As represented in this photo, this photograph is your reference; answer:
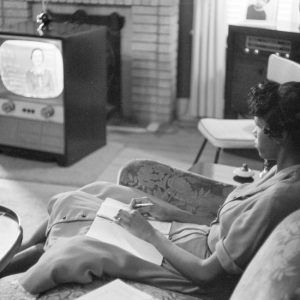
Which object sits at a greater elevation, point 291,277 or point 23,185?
point 291,277

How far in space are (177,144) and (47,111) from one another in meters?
0.98

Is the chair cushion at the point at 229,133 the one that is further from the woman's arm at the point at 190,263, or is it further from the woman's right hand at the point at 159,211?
the woman's arm at the point at 190,263

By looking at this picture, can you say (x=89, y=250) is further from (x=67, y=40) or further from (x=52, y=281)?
(x=67, y=40)

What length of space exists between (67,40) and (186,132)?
51.4 inches

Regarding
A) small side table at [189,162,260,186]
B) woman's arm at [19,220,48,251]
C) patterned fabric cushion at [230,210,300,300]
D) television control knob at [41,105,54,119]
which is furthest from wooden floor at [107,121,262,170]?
patterned fabric cushion at [230,210,300,300]

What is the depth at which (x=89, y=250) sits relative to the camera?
138 cm

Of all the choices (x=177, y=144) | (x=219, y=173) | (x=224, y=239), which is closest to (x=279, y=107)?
(x=224, y=239)

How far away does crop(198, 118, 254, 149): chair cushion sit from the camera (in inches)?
106

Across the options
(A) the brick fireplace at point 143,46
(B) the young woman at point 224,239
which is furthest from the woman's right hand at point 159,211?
(A) the brick fireplace at point 143,46

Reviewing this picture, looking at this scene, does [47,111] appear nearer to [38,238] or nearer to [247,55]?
[247,55]

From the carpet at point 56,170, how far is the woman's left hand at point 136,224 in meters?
1.53

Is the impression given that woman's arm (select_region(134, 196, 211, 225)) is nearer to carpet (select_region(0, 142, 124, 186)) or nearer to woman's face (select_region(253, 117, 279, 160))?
woman's face (select_region(253, 117, 279, 160))

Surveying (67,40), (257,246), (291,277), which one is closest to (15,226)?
(257,246)

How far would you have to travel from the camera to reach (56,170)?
126 inches
